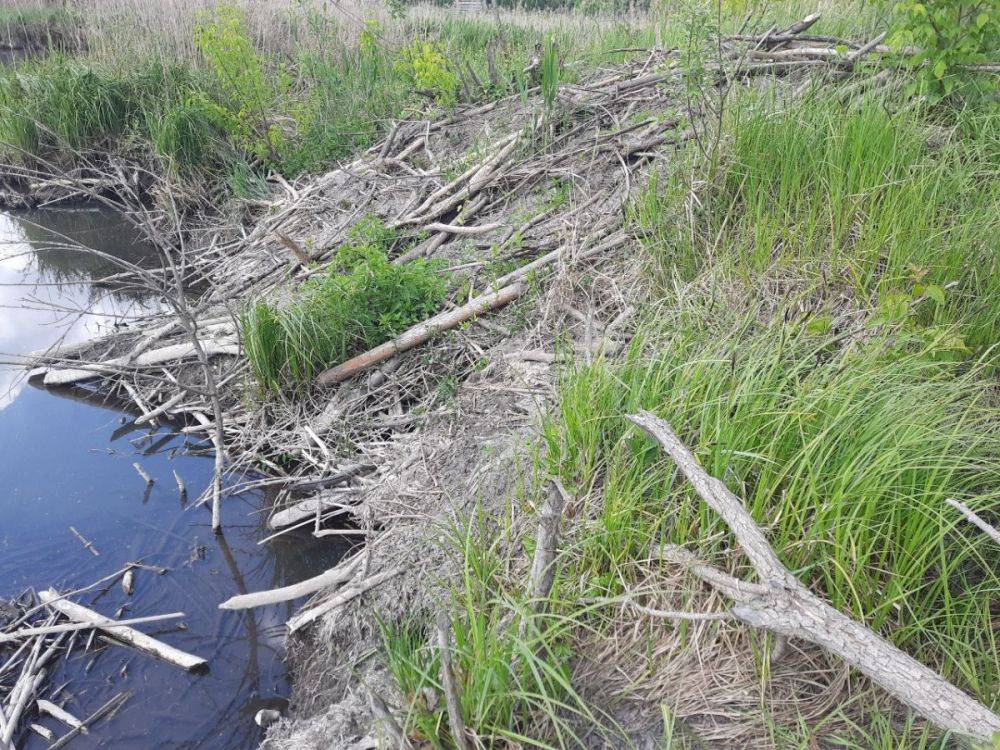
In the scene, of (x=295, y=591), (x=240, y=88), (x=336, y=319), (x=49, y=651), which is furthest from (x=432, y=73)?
(x=49, y=651)

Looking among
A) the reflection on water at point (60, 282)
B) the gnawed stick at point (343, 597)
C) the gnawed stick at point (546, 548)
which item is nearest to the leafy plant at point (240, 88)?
the reflection on water at point (60, 282)

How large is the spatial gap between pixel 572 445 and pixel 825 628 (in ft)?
3.93

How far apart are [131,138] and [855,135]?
7.75 m

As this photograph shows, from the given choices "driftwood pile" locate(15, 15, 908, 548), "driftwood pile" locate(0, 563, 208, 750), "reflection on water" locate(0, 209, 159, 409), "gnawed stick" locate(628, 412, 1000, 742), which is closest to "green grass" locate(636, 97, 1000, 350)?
"driftwood pile" locate(15, 15, 908, 548)

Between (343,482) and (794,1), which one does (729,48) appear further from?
(343,482)

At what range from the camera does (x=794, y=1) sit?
6.80m

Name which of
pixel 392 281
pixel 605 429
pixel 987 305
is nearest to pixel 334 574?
pixel 605 429

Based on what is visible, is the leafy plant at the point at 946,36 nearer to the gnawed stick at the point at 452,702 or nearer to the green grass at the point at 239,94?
the green grass at the point at 239,94

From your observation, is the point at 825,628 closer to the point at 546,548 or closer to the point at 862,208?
the point at 546,548

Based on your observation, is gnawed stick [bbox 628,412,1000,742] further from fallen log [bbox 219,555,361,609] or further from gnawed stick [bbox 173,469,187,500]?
Result: gnawed stick [bbox 173,469,187,500]

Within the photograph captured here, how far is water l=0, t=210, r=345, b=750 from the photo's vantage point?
2.98 metres

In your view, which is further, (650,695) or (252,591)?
(252,591)

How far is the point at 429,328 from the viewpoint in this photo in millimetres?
4398

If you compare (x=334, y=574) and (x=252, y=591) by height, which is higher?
(x=334, y=574)
